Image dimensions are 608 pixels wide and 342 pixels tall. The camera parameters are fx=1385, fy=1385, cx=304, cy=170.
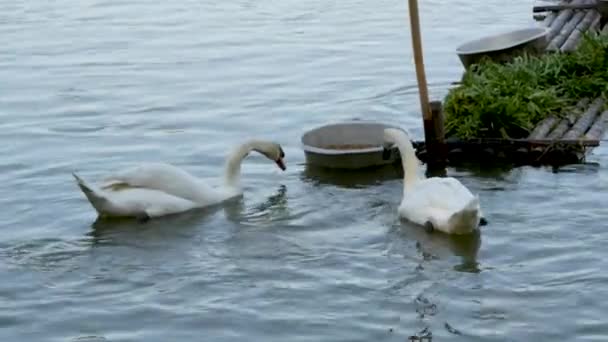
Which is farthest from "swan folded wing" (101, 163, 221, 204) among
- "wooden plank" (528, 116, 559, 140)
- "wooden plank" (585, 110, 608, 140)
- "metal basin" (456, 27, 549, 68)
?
"metal basin" (456, 27, 549, 68)

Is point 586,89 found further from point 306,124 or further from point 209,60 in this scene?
point 209,60

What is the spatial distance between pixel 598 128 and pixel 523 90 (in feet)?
2.90

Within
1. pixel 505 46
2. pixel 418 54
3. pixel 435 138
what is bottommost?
pixel 435 138

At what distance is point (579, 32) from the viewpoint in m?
15.4

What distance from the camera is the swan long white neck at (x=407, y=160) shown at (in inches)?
403

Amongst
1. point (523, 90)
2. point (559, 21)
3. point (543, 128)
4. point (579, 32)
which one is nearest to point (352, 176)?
point (543, 128)

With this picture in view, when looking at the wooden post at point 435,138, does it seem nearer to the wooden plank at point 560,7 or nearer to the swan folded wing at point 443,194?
the swan folded wing at point 443,194

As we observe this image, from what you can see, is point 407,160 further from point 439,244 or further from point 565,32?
point 565,32

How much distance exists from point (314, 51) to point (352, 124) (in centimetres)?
532

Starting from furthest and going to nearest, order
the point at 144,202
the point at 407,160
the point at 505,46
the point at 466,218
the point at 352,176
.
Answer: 1. the point at 505,46
2. the point at 352,176
3. the point at 407,160
4. the point at 144,202
5. the point at 466,218

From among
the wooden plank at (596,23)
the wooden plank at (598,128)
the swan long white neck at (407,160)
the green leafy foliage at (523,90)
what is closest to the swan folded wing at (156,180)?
the swan long white neck at (407,160)

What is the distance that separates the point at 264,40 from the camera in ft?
58.5

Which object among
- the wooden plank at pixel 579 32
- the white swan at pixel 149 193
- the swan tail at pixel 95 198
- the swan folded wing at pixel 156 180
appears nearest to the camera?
the swan tail at pixel 95 198

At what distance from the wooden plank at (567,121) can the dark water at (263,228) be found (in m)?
0.63
